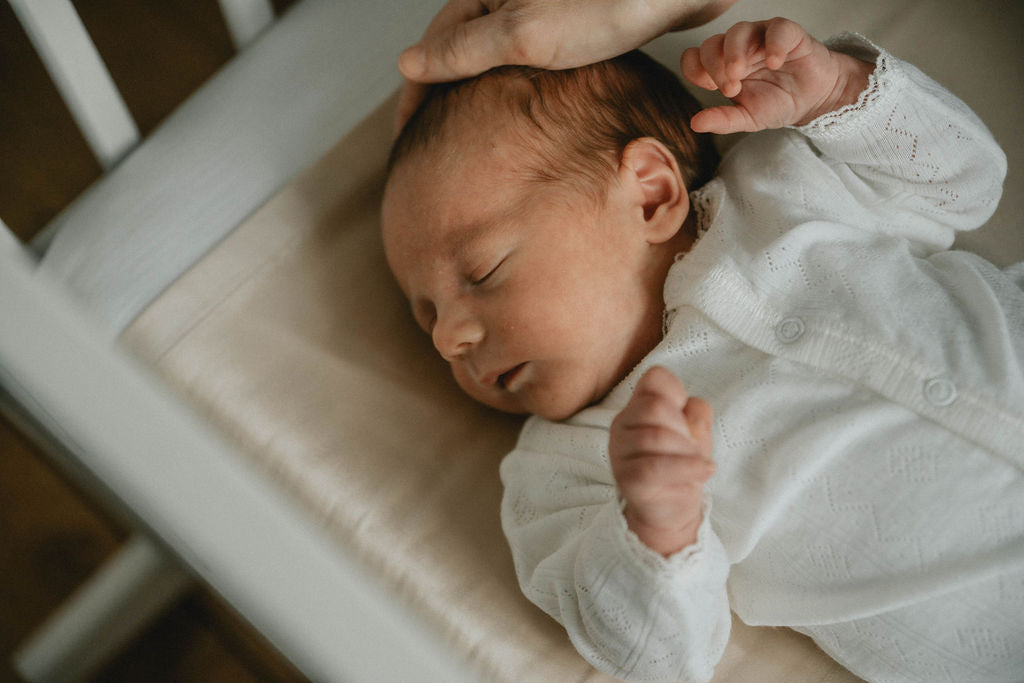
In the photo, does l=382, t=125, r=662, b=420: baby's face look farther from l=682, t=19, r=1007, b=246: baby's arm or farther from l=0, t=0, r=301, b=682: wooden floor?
l=0, t=0, r=301, b=682: wooden floor

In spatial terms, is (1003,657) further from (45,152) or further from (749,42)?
(45,152)

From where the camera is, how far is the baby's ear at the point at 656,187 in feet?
2.87

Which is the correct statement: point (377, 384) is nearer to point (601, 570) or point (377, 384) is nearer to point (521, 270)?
point (521, 270)

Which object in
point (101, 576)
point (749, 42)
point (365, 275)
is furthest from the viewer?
point (101, 576)

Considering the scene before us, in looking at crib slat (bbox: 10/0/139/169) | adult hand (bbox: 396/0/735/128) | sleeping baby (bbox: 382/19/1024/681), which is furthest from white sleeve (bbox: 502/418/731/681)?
crib slat (bbox: 10/0/139/169)

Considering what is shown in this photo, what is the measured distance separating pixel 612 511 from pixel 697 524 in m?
0.07

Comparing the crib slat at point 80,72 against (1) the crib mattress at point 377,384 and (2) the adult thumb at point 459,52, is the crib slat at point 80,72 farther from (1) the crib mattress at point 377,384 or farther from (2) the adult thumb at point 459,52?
(2) the adult thumb at point 459,52

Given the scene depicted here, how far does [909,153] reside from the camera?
2.87 feet

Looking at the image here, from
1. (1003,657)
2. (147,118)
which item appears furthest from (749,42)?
(147,118)

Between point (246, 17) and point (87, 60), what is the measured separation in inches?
8.6

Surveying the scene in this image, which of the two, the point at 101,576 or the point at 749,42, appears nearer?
the point at 749,42

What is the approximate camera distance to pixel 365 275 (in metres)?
1.00

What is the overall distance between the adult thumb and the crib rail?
0.26 metres

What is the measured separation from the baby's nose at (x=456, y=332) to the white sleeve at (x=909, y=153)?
1.28ft
